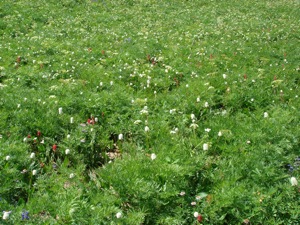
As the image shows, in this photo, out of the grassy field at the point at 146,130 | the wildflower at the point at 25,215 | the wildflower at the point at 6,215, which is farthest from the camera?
the grassy field at the point at 146,130

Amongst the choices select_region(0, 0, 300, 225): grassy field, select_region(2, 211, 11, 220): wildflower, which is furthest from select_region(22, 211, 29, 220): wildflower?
select_region(2, 211, 11, 220): wildflower

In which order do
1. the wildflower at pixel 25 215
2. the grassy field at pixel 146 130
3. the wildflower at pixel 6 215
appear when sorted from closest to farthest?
1. the wildflower at pixel 6 215
2. the wildflower at pixel 25 215
3. the grassy field at pixel 146 130

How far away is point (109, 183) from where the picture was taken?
439cm

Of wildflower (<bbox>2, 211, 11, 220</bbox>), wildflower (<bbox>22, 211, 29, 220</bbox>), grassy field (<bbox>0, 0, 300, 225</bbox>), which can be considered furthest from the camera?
grassy field (<bbox>0, 0, 300, 225</bbox>)

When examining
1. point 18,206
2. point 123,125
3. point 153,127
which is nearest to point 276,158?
point 153,127

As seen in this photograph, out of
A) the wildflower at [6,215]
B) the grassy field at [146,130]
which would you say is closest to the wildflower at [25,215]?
the grassy field at [146,130]

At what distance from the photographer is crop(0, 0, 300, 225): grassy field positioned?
3973mm

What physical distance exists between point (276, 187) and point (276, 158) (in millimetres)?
739

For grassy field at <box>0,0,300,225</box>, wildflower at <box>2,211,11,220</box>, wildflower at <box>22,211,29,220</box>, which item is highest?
wildflower at <box>2,211,11,220</box>

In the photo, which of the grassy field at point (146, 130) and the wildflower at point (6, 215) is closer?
the wildflower at point (6, 215)

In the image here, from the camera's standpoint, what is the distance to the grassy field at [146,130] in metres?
3.97

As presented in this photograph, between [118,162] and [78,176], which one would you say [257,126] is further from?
[78,176]

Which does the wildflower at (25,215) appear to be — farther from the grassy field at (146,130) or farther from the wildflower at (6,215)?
the wildflower at (6,215)

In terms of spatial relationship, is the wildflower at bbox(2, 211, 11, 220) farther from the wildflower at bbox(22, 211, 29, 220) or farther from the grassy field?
the wildflower at bbox(22, 211, 29, 220)
